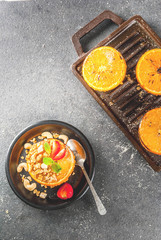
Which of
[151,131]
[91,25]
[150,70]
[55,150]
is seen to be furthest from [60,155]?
[91,25]

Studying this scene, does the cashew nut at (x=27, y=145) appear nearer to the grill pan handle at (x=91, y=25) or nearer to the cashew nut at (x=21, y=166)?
the cashew nut at (x=21, y=166)

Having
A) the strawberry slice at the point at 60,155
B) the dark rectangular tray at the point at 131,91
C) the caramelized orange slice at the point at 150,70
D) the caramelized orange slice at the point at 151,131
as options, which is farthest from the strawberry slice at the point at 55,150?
the caramelized orange slice at the point at 150,70

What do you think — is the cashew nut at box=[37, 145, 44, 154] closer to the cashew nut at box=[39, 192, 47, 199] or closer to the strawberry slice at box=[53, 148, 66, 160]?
the strawberry slice at box=[53, 148, 66, 160]

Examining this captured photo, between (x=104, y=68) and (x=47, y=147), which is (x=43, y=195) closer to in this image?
(x=47, y=147)

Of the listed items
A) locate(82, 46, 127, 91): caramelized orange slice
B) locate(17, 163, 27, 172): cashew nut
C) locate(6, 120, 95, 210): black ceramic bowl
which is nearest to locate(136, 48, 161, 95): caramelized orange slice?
locate(82, 46, 127, 91): caramelized orange slice

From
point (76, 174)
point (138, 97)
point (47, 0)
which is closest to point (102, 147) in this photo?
point (76, 174)
